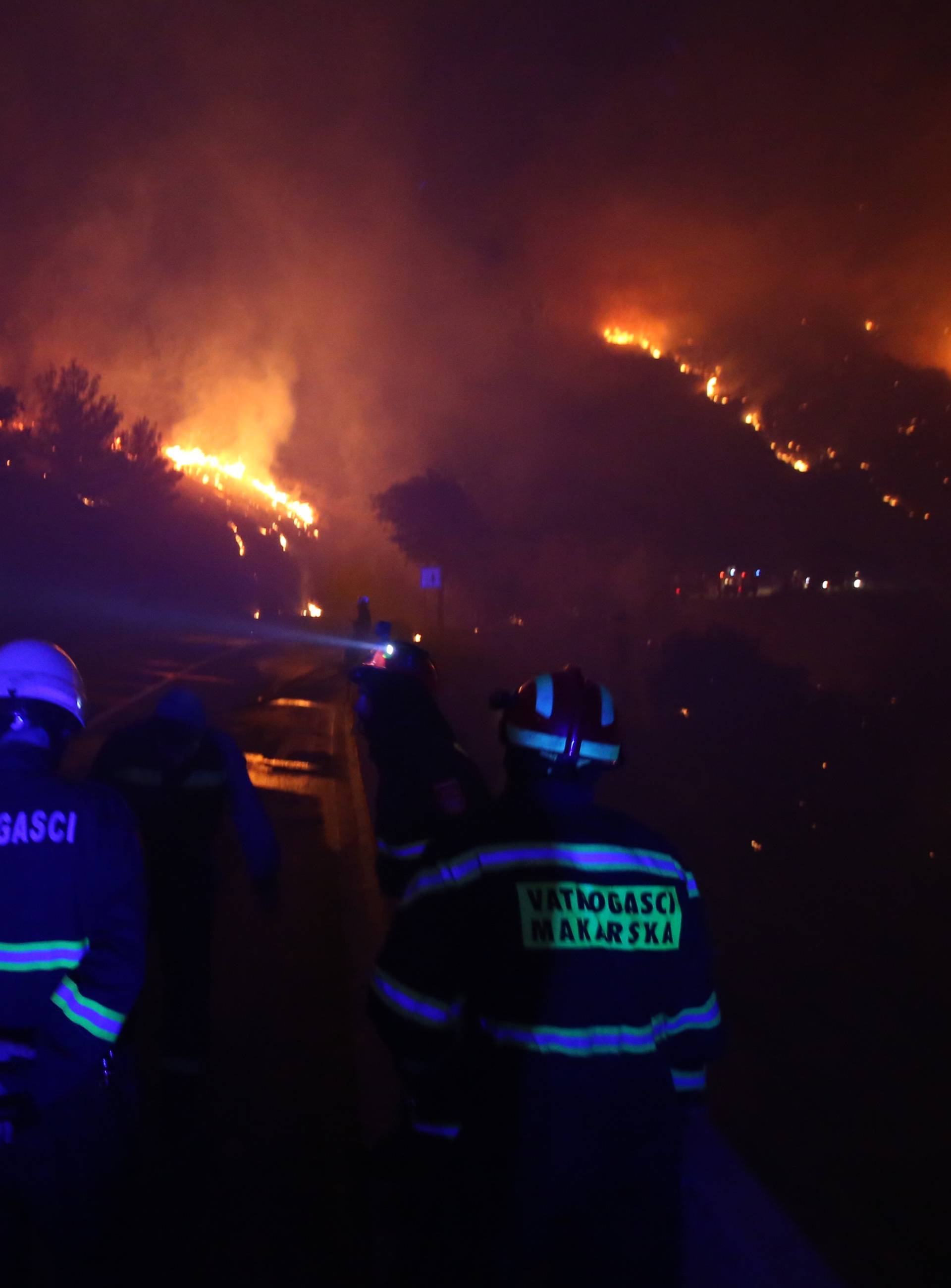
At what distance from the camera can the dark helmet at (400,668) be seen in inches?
159

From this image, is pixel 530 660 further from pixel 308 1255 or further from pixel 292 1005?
pixel 308 1255

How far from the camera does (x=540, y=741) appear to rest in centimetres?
203

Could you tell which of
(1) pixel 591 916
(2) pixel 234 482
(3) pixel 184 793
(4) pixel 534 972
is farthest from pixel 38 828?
(2) pixel 234 482

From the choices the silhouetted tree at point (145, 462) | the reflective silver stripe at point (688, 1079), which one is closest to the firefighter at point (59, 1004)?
the reflective silver stripe at point (688, 1079)

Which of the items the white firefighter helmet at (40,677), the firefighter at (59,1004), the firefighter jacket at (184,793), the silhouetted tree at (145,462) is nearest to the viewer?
the firefighter at (59,1004)

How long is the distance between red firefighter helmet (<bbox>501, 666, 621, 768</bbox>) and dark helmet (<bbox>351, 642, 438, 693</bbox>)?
6.36 ft

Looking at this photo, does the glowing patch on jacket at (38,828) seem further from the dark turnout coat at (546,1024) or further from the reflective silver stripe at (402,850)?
the reflective silver stripe at (402,850)

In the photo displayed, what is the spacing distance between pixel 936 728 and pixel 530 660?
13063 mm

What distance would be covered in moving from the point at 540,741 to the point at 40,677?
1323mm

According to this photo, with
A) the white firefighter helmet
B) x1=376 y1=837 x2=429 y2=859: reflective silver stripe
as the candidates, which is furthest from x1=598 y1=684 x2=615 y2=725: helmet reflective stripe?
x1=376 y1=837 x2=429 y2=859: reflective silver stripe

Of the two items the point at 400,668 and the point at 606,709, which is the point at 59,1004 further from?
the point at 400,668

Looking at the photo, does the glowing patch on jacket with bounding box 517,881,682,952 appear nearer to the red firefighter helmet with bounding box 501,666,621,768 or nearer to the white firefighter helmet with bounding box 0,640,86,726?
the red firefighter helmet with bounding box 501,666,621,768

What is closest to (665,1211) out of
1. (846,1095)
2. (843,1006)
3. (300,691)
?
(846,1095)

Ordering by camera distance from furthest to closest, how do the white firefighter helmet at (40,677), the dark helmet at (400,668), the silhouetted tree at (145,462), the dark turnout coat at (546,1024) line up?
the silhouetted tree at (145,462) < the dark helmet at (400,668) < the white firefighter helmet at (40,677) < the dark turnout coat at (546,1024)
